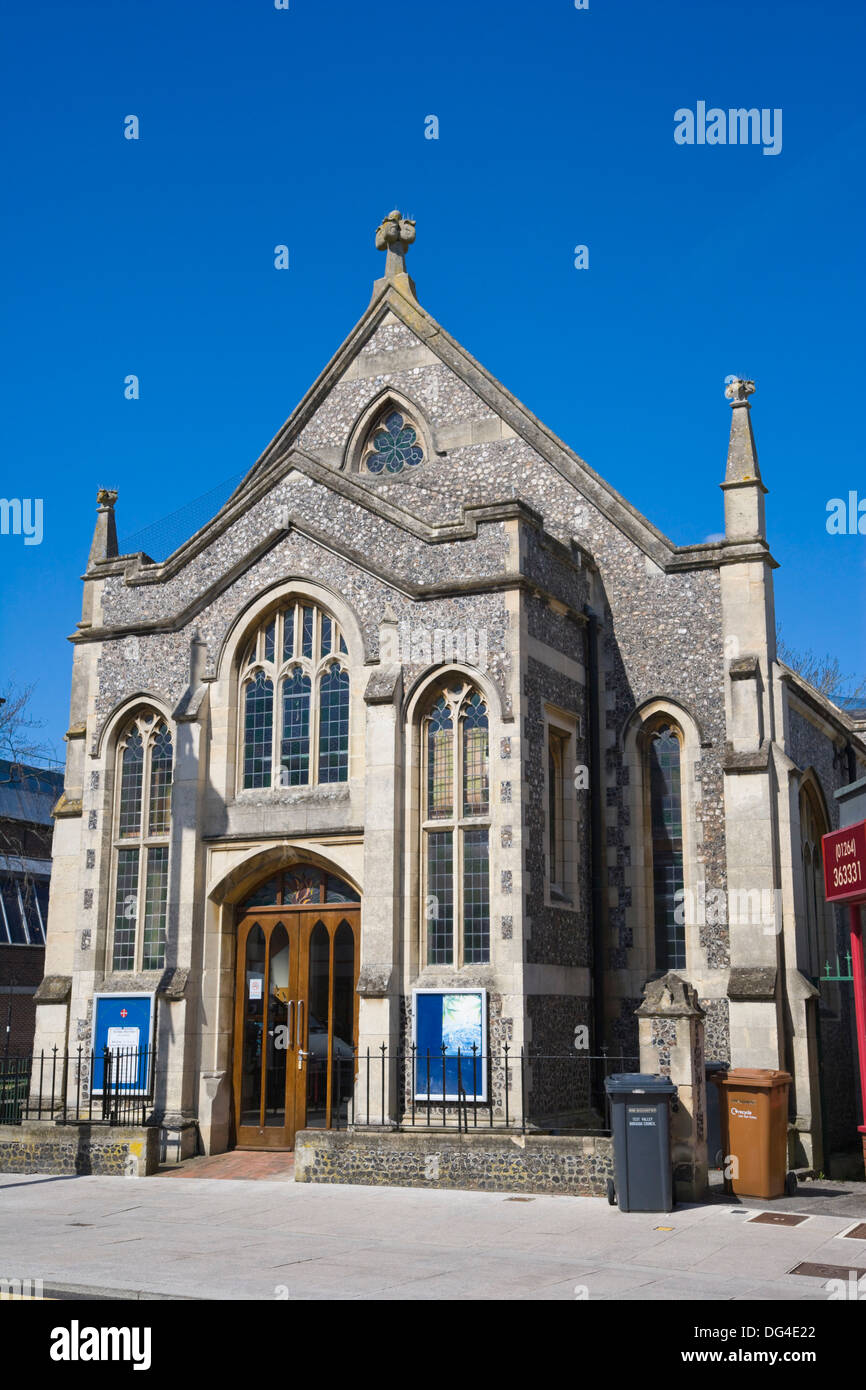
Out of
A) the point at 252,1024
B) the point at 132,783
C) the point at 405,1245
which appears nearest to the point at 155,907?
the point at 132,783

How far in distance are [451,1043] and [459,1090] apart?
33.4 inches

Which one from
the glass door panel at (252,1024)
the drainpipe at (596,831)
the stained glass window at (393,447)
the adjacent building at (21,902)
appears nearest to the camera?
the glass door panel at (252,1024)

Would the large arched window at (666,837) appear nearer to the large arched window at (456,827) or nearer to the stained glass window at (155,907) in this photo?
the large arched window at (456,827)

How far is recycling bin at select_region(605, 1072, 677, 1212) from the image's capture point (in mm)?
13430

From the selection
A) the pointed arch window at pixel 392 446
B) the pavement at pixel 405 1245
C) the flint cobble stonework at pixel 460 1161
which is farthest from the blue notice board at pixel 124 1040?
the pointed arch window at pixel 392 446

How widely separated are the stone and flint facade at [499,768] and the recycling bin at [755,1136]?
294cm

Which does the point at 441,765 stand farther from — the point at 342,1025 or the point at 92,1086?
the point at 92,1086

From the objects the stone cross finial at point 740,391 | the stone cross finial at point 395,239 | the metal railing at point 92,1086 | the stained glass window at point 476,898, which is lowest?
the metal railing at point 92,1086

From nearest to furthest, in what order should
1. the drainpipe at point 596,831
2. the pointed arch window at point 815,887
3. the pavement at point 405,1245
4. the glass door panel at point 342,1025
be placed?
1. the pavement at point 405,1245
2. the glass door panel at point 342,1025
3. the drainpipe at point 596,831
4. the pointed arch window at point 815,887

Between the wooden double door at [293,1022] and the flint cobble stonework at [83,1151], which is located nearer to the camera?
the flint cobble stonework at [83,1151]

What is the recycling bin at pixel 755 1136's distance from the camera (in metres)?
14.4
